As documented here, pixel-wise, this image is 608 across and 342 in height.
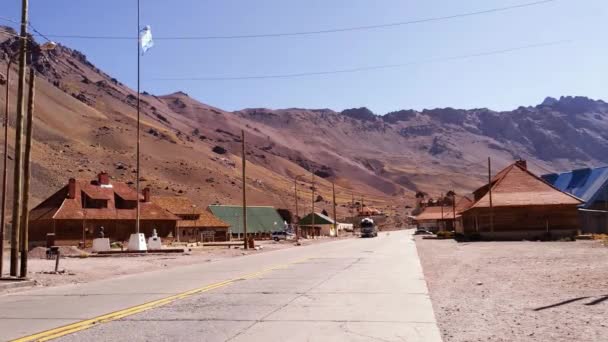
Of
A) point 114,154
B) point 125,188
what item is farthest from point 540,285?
point 114,154

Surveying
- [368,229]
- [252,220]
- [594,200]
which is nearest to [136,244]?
[594,200]

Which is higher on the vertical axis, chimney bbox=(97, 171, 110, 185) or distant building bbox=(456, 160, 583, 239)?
chimney bbox=(97, 171, 110, 185)

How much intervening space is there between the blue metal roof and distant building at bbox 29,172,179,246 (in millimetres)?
44962

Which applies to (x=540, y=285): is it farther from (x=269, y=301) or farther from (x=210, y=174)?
(x=210, y=174)

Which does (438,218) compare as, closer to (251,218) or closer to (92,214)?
(251,218)

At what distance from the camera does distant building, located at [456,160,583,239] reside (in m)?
54.6

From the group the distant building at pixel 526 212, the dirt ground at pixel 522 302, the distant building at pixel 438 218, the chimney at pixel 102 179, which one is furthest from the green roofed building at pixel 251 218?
the dirt ground at pixel 522 302

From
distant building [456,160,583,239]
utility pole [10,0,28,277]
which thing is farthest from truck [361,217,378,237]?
utility pole [10,0,28,277]

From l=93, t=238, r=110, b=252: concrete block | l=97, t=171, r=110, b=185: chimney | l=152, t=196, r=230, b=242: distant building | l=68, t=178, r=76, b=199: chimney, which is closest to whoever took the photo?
l=93, t=238, r=110, b=252: concrete block

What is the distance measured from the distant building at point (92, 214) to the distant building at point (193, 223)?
274 inches

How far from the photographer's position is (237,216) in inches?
3937

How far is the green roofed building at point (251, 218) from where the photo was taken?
97.2 meters

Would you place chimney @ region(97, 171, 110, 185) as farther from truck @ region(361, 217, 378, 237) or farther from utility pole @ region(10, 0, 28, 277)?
utility pole @ region(10, 0, 28, 277)

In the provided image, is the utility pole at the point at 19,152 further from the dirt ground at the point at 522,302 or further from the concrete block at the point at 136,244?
the concrete block at the point at 136,244
